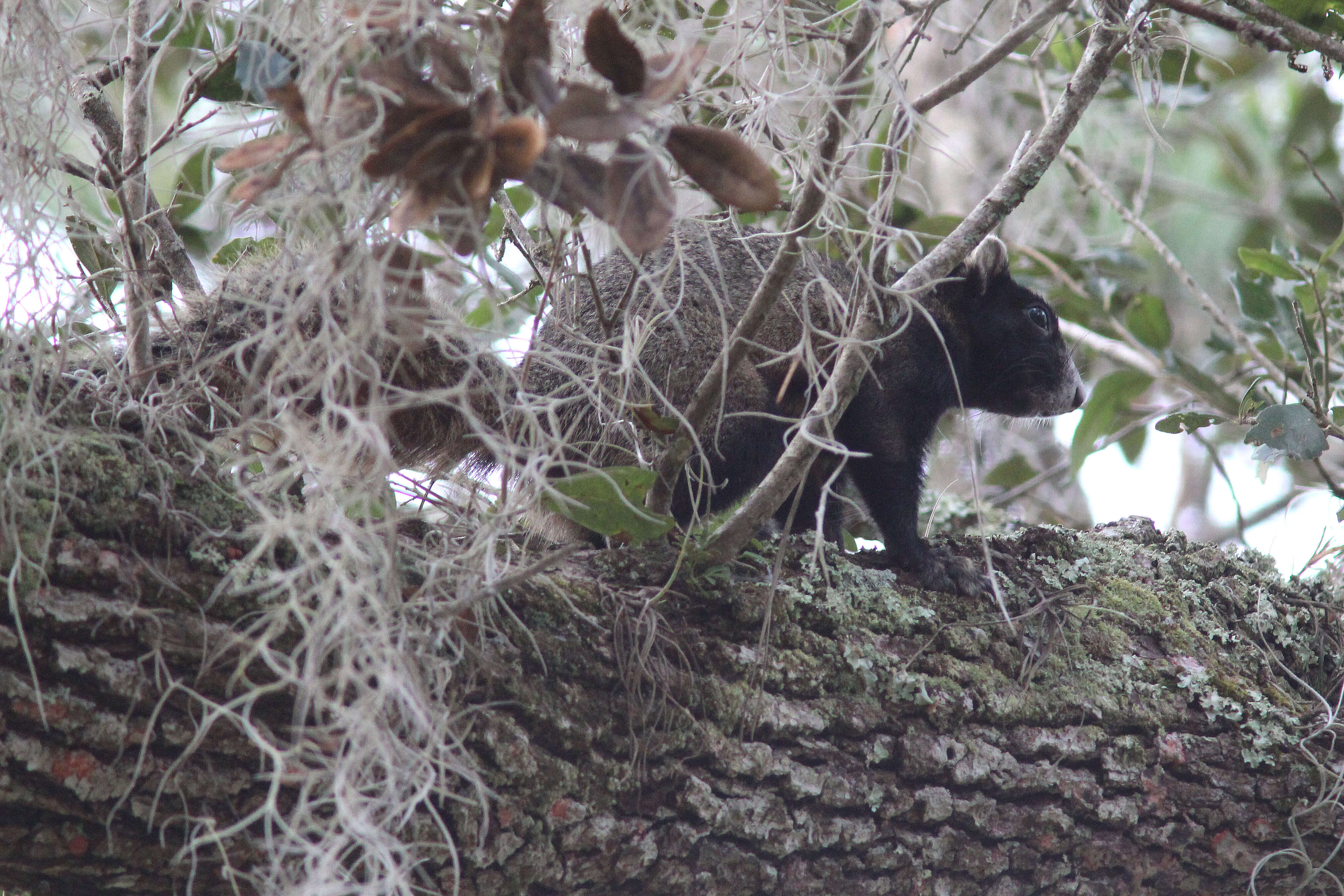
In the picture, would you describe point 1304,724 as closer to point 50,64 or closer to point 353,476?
point 353,476

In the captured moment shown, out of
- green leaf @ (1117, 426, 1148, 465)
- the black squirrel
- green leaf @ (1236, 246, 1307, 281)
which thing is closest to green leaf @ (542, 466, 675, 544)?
the black squirrel

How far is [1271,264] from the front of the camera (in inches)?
132

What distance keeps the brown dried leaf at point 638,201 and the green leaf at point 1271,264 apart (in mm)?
2742

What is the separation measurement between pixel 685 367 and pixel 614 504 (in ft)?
4.38

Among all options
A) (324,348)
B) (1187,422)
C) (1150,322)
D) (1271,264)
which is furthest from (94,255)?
(1150,322)

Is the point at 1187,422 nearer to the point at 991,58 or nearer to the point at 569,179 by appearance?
the point at 991,58

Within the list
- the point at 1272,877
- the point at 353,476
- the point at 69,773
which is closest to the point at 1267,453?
the point at 1272,877

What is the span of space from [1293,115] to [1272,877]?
4.78 metres

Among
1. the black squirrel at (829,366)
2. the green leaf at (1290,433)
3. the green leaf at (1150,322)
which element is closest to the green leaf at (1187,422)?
the green leaf at (1290,433)

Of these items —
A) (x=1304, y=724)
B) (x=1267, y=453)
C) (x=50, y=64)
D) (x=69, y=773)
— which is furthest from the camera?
(x=1267, y=453)

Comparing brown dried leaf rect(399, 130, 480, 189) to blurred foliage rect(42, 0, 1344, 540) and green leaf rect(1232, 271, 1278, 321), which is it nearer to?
blurred foliage rect(42, 0, 1344, 540)

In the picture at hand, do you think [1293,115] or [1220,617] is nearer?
[1220,617]

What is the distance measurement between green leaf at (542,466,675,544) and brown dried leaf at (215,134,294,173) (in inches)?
27.7

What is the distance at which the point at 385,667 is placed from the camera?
4.25ft
